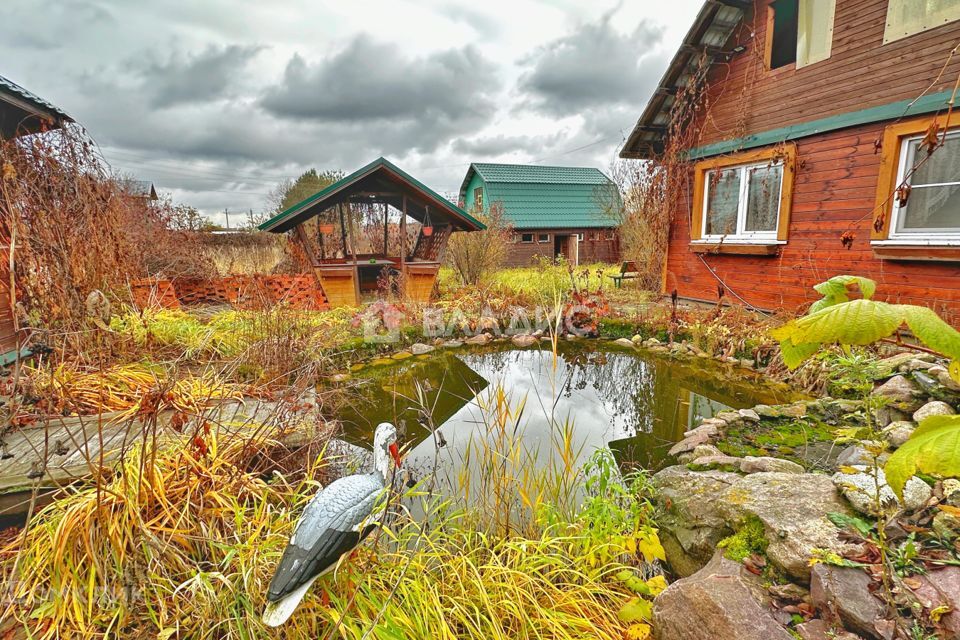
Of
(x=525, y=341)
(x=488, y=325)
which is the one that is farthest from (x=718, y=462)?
(x=488, y=325)

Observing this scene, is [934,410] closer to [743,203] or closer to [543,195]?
[743,203]

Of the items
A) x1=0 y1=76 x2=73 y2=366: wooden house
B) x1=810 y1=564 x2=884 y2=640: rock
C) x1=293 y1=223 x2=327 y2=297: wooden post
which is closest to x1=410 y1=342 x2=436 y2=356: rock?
x1=293 y1=223 x2=327 y2=297: wooden post

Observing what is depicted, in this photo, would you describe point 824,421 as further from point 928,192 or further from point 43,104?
point 43,104

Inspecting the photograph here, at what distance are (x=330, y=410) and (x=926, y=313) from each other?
3.75m

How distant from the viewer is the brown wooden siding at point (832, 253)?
15.2 feet

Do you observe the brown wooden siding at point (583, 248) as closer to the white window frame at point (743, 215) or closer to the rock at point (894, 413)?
the white window frame at point (743, 215)

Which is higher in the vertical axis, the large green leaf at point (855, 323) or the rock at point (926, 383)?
the large green leaf at point (855, 323)

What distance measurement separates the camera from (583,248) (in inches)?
681

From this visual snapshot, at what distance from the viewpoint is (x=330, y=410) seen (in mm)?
3787

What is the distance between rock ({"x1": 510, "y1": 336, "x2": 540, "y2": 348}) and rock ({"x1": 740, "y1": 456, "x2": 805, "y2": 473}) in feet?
12.8

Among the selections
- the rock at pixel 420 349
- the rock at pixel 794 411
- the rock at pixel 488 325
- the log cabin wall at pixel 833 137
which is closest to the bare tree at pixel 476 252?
the rock at pixel 488 325

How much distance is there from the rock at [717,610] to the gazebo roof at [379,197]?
23.7 ft

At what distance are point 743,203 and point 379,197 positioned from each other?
6.17 m

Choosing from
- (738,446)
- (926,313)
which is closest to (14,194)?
(926,313)
